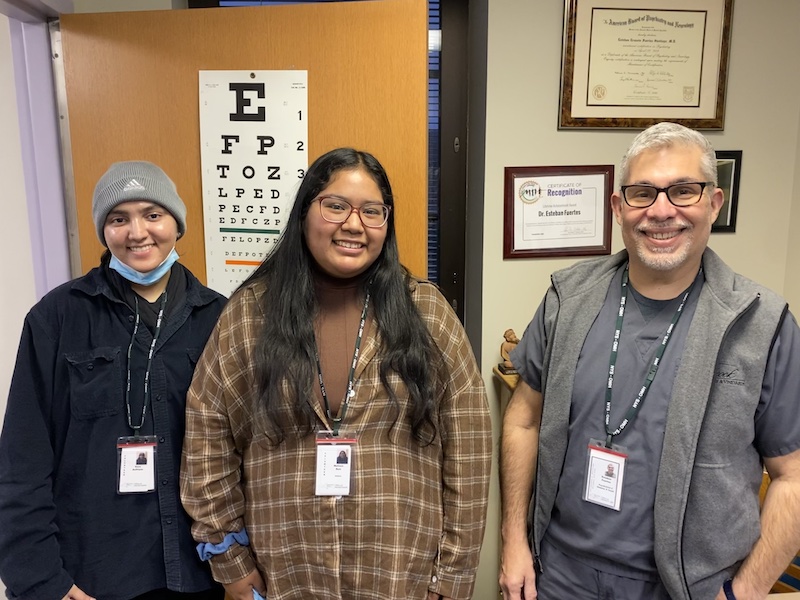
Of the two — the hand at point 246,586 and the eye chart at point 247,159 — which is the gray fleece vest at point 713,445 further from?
the eye chart at point 247,159

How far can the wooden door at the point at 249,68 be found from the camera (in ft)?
5.61

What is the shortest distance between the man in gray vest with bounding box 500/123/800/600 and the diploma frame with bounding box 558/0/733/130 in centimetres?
89

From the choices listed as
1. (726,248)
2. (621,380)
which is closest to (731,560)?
(621,380)

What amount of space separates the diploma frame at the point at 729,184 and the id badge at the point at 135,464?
2.00 meters

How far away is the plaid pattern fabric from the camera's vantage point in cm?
118

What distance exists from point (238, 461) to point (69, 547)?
1.30ft

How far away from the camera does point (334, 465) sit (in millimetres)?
1167

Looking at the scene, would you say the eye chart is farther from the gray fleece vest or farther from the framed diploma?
the gray fleece vest

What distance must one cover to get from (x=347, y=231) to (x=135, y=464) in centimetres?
68

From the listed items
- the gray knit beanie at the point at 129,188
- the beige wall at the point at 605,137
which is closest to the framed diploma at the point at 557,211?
the beige wall at the point at 605,137

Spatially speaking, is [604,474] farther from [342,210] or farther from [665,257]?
[342,210]

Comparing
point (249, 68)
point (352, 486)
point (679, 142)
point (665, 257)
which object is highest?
point (249, 68)

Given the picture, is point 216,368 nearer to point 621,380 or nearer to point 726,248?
point 621,380

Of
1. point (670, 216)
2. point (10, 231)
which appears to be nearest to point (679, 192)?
point (670, 216)
